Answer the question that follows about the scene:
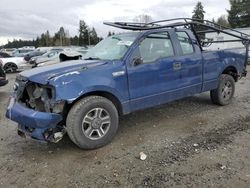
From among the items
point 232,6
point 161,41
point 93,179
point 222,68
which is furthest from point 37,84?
point 232,6

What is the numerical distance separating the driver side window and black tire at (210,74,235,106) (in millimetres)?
1831

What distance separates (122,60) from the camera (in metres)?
5.31

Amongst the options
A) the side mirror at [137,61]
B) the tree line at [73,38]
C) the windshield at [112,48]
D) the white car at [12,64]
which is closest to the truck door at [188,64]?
the side mirror at [137,61]

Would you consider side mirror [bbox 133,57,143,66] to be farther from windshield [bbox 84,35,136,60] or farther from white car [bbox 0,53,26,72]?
white car [bbox 0,53,26,72]

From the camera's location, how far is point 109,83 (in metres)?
5.03

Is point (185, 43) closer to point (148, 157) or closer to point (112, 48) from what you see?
point (112, 48)

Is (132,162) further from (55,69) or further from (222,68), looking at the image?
(222,68)

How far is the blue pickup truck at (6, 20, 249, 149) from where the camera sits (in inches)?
184

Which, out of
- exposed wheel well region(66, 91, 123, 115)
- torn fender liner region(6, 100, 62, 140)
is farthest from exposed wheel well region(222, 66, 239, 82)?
torn fender liner region(6, 100, 62, 140)

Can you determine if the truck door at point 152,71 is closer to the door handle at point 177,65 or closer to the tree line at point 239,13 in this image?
the door handle at point 177,65

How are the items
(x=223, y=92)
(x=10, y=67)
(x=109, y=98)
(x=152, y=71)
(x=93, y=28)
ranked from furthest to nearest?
(x=93, y=28)
(x=10, y=67)
(x=223, y=92)
(x=152, y=71)
(x=109, y=98)

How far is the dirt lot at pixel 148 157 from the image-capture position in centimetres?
394

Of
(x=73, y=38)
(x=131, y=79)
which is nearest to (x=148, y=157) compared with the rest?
(x=131, y=79)

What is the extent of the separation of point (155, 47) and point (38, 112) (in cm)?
248
